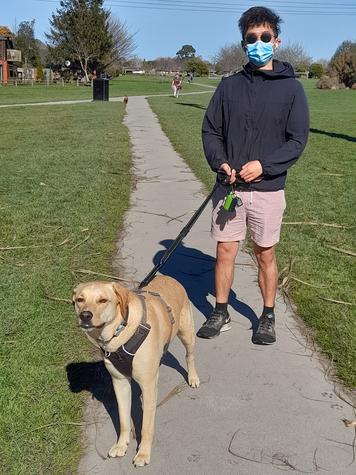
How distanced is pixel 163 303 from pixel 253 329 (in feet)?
4.73

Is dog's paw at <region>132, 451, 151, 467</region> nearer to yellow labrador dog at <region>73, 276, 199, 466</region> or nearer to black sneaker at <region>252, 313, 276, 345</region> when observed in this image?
yellow labrador dog at <region>73, 276, 199, 466</region>

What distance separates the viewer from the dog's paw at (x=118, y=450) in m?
2.87

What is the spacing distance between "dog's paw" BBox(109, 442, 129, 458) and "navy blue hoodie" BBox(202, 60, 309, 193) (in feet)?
6.38

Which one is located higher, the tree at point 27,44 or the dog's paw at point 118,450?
the tree at point 27,44

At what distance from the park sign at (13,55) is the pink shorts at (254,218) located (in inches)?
3026

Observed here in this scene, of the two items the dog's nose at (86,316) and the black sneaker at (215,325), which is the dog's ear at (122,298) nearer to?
the dog's nose at (86,316)

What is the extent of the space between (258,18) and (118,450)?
2841 millimetres

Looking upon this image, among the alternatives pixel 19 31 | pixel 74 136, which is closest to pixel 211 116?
pixel 74 136

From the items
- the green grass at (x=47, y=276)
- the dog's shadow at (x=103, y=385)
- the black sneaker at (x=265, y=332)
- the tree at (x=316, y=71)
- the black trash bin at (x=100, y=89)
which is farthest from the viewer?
the tree at (x=316, y=71)

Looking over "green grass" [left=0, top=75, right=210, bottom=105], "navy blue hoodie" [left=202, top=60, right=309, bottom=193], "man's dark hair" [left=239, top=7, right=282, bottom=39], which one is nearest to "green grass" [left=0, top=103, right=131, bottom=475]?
"navy blue hoodie" [left=202, top=60, right=309, bottom=193]

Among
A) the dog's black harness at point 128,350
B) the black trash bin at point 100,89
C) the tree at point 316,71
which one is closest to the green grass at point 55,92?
the black trash bin at point 100,89

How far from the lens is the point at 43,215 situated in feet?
24.4

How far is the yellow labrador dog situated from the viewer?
2555 mm

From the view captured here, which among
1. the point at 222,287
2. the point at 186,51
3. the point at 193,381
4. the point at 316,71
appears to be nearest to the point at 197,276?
the point at 222,287
